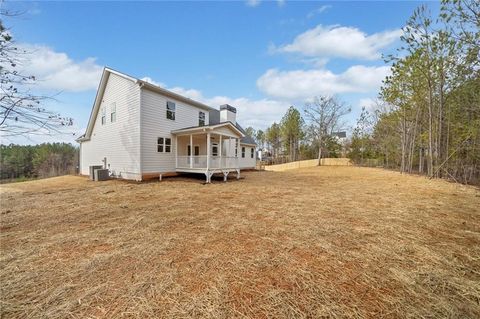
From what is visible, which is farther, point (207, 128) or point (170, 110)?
point (170, 110)

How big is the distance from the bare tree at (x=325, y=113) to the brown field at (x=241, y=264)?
27.4 metres

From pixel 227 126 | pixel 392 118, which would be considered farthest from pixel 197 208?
pixel 392 118

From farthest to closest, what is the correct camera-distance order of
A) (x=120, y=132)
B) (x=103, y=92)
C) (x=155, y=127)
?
(x=103, y=92) → (x=120, y=132) → (x=155, y=127)

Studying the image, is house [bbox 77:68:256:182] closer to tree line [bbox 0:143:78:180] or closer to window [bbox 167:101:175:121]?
window [bbox 167:101:175:121]

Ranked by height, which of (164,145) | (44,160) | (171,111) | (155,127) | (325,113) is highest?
(325,113)

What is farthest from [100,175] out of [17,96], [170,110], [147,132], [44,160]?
[44,160]

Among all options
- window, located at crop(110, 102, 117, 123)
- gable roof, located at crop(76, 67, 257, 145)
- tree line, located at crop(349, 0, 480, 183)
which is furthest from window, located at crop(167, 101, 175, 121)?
tree line, located at crop(349, 0, 480, 183)

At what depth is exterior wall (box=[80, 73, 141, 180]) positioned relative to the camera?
1155 cm

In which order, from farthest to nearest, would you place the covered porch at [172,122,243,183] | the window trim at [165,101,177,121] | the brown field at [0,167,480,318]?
the window trim at [165,101,177,121], the covered porch at [172,122,243,183], the brown field at [0,167,480,318]

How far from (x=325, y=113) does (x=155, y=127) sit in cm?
2667

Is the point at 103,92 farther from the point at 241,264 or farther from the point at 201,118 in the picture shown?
the point at 241,264

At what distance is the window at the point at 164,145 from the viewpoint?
1238 cm

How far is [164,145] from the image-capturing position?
12664 millimetres

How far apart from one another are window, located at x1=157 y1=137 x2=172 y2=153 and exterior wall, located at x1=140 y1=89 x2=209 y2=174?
19cm
